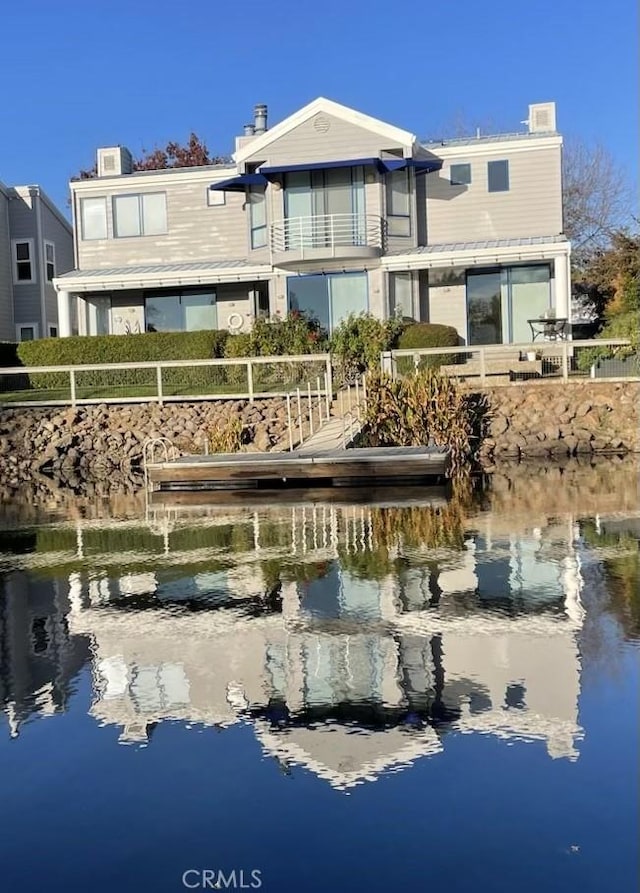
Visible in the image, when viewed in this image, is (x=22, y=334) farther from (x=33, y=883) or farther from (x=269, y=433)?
(x=33, y=883)

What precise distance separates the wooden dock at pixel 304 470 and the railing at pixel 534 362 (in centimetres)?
447

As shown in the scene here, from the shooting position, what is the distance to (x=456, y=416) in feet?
62.6

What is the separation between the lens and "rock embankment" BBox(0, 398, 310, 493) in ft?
68.6

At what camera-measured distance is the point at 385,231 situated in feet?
90.3

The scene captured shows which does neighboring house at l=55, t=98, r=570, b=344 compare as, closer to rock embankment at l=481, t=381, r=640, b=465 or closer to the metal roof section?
the metal roof section

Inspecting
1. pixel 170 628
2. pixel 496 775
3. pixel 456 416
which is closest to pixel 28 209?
pixel 456 416

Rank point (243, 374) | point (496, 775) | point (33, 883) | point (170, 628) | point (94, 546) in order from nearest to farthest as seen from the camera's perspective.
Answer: point (33, 883) → point (496, 775) → point (170, 628) → point (94, 546) → point (243, 374)

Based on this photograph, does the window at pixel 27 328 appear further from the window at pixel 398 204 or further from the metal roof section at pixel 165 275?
the window at pixel 398 204

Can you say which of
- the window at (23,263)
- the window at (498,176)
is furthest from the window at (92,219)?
the window at (498,176)

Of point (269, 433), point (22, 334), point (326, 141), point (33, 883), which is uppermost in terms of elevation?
point (326, 141)

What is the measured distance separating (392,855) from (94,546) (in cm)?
806

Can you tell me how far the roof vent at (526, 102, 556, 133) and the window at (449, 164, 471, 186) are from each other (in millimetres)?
2388

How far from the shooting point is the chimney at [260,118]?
1228 inches

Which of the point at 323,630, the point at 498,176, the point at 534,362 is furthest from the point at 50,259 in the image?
the point at 323,630
